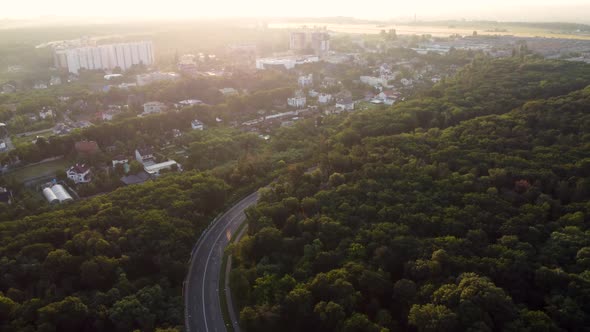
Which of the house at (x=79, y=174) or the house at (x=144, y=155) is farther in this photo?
the house at (x=144, y=155)

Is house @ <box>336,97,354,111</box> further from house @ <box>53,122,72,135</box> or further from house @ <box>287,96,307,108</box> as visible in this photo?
house @ <box>53,122,72,135</box>

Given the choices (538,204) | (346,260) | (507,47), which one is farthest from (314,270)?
(507,47)

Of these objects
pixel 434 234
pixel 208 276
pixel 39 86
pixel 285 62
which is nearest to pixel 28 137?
pixel 39 86

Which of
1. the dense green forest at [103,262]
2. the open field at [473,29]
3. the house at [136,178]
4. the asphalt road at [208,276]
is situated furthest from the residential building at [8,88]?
the open field at [473,29]

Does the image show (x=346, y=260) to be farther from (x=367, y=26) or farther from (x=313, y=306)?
(x=367, y=26)

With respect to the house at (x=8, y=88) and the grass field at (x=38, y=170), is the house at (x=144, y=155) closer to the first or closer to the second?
the grass field at (x=38, y=170)

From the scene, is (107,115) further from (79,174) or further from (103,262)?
(103,262)
